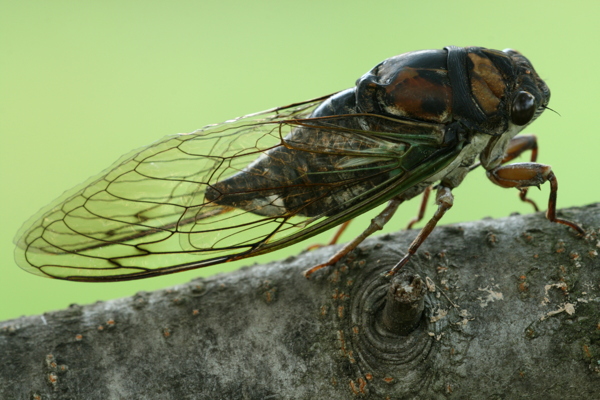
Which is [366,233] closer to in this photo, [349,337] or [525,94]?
[349,337]

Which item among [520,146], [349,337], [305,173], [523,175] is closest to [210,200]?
[305,173]

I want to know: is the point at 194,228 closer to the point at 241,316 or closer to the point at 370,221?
the point at 241,316

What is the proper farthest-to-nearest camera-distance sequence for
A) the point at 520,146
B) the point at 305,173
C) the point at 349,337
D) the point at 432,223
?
the point at 520,146 → the point at 305,173 → the point at 432,223 → the point at 349,337

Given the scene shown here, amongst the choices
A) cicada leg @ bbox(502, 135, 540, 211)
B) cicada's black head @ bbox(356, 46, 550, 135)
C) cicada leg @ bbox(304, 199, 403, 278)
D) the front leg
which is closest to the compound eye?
cicada's black head @ bbox(356, 46, 550, 135)

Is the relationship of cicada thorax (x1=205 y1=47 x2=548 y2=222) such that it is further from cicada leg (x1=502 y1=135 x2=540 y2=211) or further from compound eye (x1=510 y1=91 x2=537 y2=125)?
cicada leg (x1=502 y1=135 x2=540 y2=211)

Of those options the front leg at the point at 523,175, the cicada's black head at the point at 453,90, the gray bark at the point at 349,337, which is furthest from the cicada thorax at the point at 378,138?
the gray bark at the point at 349,337

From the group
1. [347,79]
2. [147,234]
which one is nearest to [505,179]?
[147,234]
